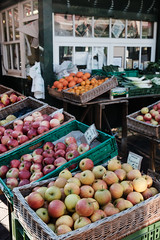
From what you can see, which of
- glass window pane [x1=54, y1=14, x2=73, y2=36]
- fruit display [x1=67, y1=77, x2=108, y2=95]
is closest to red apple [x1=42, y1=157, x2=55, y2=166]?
fruit display [x1=67, y1=77, x2=108, y2=95]

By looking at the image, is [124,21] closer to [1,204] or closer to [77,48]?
[77,48]

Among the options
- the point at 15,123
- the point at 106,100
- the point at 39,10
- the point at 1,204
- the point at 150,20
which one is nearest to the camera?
the point at 15,123

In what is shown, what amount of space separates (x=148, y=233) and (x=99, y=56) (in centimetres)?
467

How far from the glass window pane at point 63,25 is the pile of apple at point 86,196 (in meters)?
3.89

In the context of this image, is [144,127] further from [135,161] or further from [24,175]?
[24,175]

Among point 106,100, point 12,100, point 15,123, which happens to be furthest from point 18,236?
point 106,100

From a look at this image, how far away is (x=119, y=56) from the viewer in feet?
20.1

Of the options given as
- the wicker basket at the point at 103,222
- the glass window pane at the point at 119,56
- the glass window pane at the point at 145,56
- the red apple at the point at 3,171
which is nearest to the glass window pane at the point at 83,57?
the glass window pane at the point at 119,56

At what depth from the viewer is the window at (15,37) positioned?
554 cm

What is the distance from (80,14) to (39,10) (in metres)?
0.89

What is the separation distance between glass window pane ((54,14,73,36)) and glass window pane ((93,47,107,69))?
709 mm

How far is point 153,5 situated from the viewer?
620 centimetres

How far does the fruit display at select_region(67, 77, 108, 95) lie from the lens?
436 cm

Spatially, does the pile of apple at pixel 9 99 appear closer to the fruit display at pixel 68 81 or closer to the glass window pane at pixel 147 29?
the fruit display at pixel 68 81
